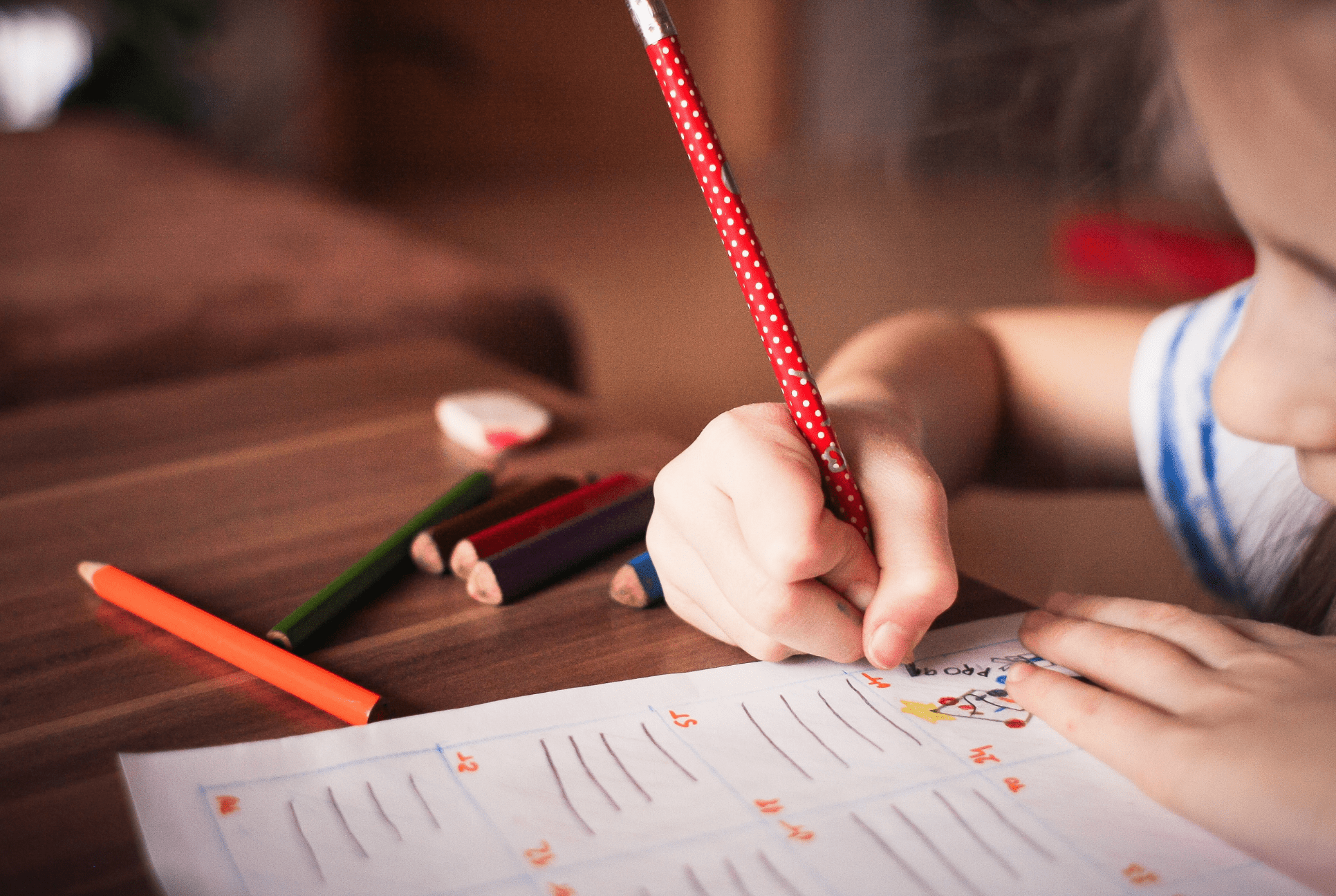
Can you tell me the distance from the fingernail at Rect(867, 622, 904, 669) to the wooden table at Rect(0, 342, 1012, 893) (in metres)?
0.06

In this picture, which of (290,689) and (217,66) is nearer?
(290,689)

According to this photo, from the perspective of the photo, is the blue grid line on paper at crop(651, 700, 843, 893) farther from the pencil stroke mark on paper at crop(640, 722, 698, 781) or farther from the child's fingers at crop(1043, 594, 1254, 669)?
the child's fingers at crop(1043, 594, 1254, 669)

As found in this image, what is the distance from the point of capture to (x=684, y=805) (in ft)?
0.97

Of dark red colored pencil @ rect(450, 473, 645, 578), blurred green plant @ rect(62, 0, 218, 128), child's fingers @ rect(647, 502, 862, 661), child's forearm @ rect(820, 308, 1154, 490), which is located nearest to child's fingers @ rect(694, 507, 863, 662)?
child's fingers @ rect(647, 502, 862, 661)

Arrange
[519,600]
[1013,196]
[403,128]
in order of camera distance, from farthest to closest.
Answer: [403,128] → [1013,196] → [519,600]

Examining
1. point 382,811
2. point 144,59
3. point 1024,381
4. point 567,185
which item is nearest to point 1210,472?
point 1024,381

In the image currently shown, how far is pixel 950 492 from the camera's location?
0.52 meters

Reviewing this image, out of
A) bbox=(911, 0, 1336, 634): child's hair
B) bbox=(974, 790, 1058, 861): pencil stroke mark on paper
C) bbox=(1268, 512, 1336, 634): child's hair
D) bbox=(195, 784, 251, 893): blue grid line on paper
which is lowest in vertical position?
bbox=(1268, 512, 1336, 634): child's hair

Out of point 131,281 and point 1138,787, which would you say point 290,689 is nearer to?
point 1138,787

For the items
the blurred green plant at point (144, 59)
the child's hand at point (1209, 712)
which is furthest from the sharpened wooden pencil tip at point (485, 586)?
the blurred green plant at point (144, 59)

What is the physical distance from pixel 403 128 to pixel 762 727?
3969mm

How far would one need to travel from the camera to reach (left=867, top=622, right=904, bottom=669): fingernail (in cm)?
34

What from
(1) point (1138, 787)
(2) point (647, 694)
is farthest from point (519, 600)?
(1) point (1138, 787)

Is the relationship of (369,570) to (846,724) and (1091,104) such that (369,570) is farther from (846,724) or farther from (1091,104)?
(1091,104)
